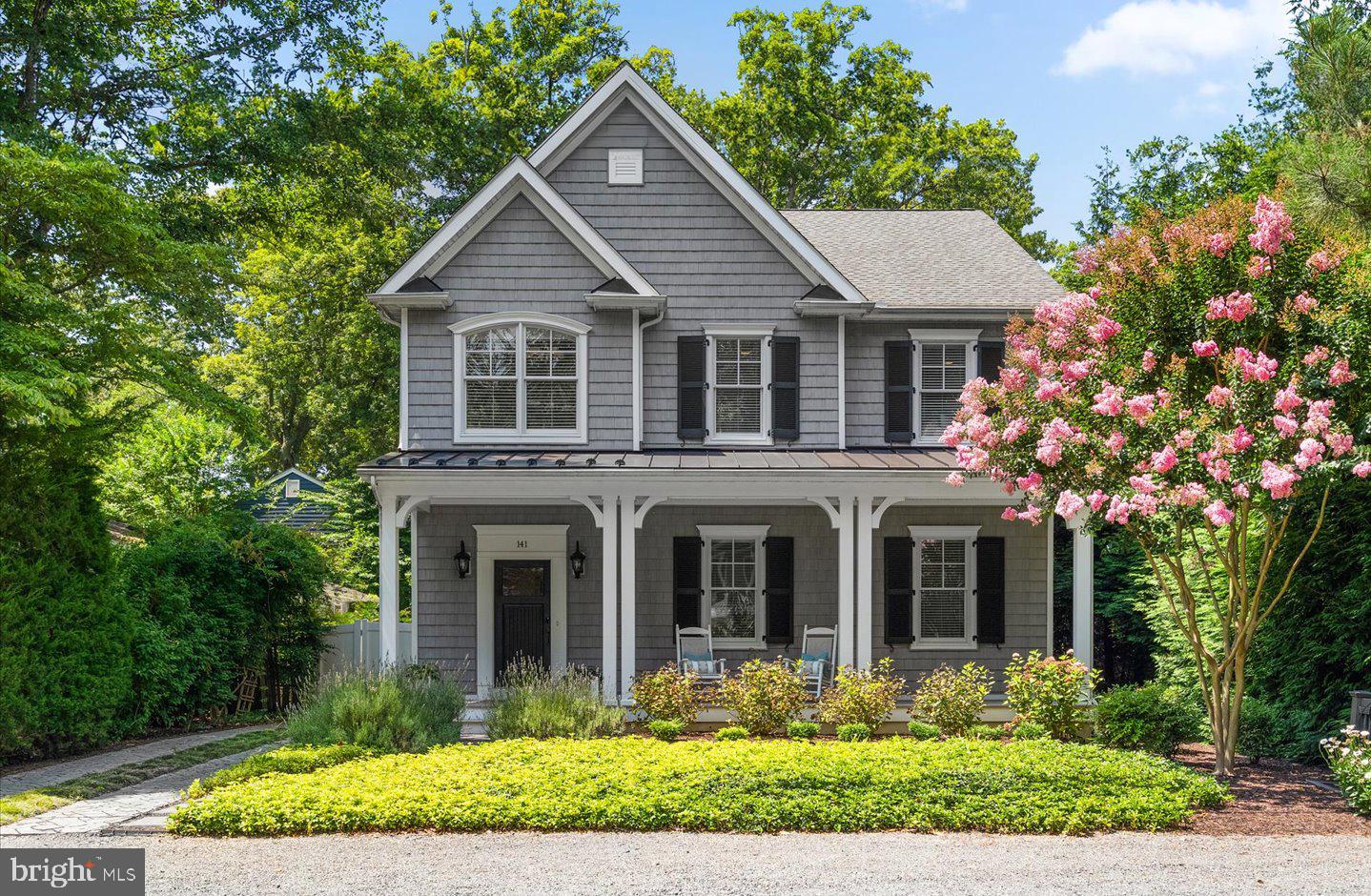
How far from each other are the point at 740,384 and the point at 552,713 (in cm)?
578

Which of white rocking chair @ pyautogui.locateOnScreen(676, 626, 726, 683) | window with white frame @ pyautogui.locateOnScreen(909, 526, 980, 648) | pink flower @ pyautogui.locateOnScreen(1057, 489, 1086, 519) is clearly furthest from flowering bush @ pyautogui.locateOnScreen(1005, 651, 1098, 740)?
white rocking chair @ pyautogui.locateOnScreen(676, 626, 726, 683)

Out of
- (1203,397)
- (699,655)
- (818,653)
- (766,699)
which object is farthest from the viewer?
(699,655)

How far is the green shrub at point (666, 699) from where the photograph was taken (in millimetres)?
12086

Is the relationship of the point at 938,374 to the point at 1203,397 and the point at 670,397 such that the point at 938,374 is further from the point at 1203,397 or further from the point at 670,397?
the point at 1203,397

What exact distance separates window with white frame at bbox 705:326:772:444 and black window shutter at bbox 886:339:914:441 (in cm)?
176

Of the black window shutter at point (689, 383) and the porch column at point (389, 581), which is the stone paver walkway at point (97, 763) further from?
the black window shutter at point (689, 383)

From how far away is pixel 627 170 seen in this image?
15477 mm

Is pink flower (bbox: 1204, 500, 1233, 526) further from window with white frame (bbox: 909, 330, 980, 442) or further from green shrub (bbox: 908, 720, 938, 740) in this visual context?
window with white frame (bbox: 909, 330, 980, 442)

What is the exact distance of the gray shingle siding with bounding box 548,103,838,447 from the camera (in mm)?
15281

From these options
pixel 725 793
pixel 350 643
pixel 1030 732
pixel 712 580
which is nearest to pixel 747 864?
pixel 725 793

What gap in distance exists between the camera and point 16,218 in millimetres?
12281

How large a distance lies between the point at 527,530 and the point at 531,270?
139 inches

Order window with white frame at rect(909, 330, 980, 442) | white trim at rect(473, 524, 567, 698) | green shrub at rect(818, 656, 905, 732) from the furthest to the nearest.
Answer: window with white frame at rect(909, 330, 980, 442) → white trim at rect(473, 524, 567, 698) → green shrub at rect(818, 656, 905, 732)

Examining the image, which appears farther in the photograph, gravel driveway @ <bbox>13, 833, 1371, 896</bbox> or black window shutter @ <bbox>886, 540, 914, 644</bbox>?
black window shutter @ <bbox>886, 540, 914, 644</bbox>
